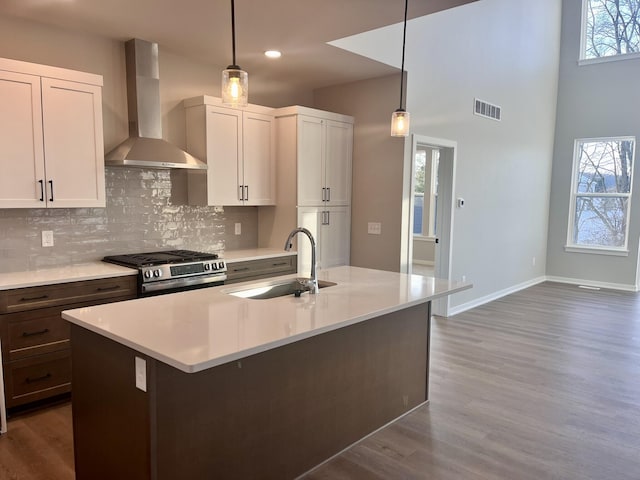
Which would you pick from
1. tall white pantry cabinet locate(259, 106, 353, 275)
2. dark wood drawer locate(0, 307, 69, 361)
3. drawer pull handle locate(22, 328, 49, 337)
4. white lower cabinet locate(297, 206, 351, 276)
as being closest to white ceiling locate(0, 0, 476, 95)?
tall white pantry cabinet locate(259, 106, 353, 275)

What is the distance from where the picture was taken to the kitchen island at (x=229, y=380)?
194 cm

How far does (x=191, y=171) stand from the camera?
4461 millimetres

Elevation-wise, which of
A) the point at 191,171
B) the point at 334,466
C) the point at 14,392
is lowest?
the point at 334,466

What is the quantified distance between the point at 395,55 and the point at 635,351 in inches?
146

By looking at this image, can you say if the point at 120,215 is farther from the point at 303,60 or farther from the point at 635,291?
the point at 635,291

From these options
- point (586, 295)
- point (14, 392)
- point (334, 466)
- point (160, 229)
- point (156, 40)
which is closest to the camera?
point (334, 466)

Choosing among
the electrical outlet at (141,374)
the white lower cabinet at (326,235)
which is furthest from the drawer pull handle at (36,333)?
the white lower cabinet at (326,235)

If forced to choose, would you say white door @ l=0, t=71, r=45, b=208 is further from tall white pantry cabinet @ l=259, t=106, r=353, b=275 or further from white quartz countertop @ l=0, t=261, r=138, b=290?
tall white pantry cabinet @ l=259, t=106, r=353, b=275

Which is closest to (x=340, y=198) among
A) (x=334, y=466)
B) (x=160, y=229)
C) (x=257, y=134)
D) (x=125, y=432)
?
(x=257, y=134)

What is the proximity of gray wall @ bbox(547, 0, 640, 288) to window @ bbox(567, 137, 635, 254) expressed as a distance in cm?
12

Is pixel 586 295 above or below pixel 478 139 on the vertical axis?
below

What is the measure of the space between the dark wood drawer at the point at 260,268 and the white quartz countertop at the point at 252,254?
0.03 meters

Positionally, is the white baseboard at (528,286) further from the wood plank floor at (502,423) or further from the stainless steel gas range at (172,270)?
the stainless steel gas range at (172,270)

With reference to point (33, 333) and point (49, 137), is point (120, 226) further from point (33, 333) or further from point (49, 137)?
point (33, 333)
